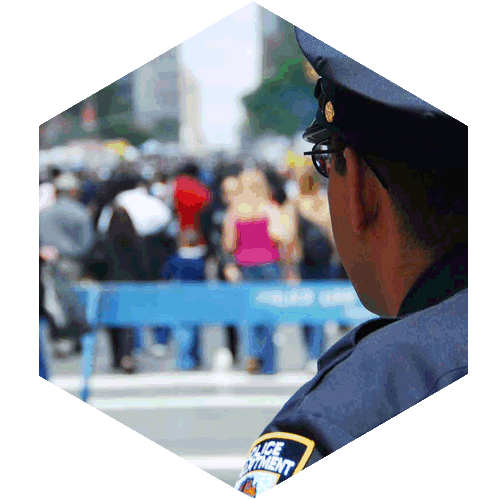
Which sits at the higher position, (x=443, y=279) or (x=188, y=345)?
(x=188, y=345)

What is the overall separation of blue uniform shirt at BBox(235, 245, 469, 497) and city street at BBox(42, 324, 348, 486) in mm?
2806

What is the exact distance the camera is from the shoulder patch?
167 cm

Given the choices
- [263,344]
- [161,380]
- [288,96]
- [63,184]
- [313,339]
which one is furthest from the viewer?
[161,380]

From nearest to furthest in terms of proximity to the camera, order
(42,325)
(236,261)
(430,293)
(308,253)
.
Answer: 1. (430,293)
2. (308,253)
3. (42,325)
4. (236,261)

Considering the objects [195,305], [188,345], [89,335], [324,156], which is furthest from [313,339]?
[324,156]

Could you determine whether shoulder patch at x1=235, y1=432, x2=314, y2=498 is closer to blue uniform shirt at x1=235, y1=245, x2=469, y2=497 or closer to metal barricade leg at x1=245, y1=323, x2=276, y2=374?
blue uniform shirt at x1=235, y1=245, x2=469, y2=497

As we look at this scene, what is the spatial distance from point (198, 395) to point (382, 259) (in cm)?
556

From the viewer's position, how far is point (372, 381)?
1.73m

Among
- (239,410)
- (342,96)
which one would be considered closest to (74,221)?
(239,410)

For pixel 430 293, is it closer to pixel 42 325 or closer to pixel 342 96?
pixel 342 96

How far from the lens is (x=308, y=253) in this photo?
18.4 ft

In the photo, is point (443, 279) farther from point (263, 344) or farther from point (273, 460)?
point (263, 344)

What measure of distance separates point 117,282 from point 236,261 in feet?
3.43

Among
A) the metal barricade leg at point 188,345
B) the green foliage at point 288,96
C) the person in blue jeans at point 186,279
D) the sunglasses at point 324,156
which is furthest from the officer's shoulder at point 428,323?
the person in blue jeans at point 186,279
